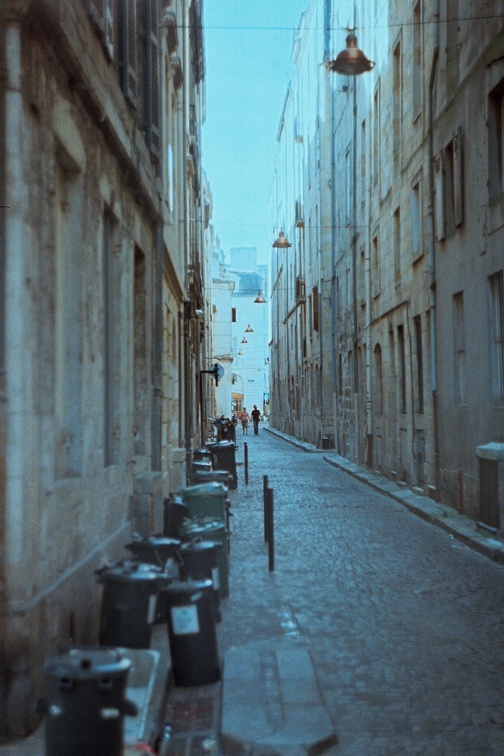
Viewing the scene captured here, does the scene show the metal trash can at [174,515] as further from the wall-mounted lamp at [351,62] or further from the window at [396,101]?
the window at [396,101]

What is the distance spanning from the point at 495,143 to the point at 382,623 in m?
7.03

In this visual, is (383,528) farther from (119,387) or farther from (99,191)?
(99,191)

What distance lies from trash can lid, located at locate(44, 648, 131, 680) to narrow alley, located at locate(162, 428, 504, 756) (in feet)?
4.54

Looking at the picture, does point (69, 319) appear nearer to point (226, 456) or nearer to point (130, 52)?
point (130, 52)

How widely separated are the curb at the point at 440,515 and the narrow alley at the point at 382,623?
157 millimetres

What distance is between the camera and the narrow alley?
18.5ft

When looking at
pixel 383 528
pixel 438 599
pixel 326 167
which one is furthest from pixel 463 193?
pixel 326 167

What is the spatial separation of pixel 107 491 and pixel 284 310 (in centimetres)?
5220

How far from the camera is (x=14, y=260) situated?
5.13 m

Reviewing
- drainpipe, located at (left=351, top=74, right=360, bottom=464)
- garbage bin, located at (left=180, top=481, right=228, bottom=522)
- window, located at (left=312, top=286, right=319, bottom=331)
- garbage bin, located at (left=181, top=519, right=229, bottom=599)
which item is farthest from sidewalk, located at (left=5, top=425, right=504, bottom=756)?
window, located at (left=312, top=286, right=319, bottom=331)

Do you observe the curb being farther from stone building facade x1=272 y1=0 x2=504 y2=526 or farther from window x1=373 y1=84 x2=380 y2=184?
window x1=373 y1=84 x2=380 y2=184

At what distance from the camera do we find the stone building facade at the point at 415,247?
13031mm

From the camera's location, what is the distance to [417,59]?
18.3 meters

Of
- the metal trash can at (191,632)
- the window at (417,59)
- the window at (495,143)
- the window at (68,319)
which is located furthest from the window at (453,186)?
the metal trash can at (191,632)
